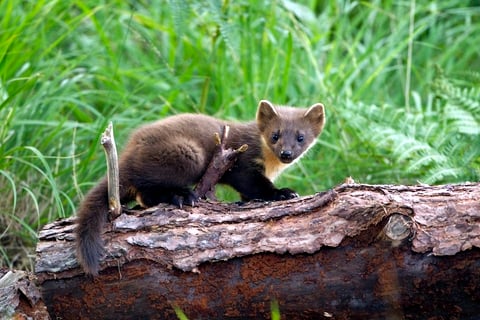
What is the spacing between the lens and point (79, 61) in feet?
22.2

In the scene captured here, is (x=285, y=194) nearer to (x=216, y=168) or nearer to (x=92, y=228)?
(x=216, y=168)

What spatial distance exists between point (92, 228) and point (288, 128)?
6.39ft

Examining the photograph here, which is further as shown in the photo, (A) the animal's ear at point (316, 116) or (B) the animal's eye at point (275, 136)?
(A) the animal's ear at point (316, 116)

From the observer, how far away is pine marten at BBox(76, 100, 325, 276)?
4.21m

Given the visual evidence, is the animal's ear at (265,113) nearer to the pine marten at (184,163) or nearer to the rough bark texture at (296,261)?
the pine marten at (184,163)

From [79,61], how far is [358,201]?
11.7ft

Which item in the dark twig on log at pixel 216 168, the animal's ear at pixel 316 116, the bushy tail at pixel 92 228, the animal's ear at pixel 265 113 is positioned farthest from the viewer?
the animal's ear at pixel 316 116

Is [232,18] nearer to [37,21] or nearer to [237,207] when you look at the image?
[37,21]

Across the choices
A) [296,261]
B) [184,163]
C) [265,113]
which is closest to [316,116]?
[265,113]

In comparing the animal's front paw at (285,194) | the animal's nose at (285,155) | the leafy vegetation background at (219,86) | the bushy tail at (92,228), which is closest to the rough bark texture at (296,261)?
the bushy tail at (92,228)

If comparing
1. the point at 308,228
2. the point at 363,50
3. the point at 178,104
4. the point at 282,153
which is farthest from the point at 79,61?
the point at 308,228

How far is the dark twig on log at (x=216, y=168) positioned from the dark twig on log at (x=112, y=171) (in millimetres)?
650

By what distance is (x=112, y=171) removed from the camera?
4129 mm

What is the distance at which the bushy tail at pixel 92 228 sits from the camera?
395 cm
